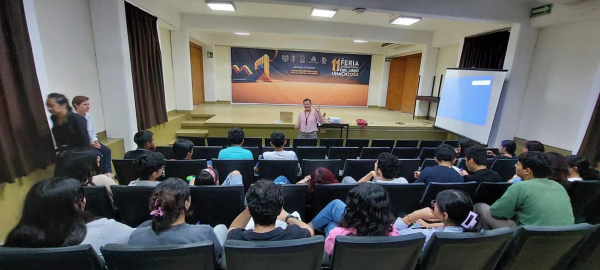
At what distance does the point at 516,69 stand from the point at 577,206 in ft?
11.8

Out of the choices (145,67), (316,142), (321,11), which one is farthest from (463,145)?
(145,67)

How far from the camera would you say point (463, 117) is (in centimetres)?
533

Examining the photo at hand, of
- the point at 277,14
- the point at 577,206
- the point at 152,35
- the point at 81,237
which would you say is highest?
the point at 277,14

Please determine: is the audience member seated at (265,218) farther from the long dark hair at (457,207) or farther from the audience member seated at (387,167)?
the audience member seated at (387,167)

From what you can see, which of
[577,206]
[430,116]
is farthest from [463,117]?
[577,206]

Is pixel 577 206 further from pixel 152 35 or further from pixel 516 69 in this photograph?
pixel 152 35

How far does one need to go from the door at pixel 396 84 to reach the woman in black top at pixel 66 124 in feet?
31.7

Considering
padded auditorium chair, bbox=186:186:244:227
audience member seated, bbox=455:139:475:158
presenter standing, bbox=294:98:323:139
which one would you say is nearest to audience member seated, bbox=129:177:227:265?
→ padded auditorium chair, bbox=186:186:244:227

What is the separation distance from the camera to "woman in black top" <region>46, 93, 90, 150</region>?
2537 millimetres

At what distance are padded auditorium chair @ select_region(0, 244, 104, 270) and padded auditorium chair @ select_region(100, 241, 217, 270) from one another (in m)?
0.08

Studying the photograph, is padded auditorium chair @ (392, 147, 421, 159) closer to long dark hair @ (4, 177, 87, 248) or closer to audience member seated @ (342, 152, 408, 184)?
audience member seated @ (342, 152, 408, 184)

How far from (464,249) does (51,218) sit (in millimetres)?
2054

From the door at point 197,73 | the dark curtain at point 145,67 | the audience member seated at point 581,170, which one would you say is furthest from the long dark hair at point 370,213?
the door at point 197,73

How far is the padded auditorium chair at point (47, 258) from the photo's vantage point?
37.7 inches
